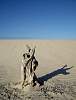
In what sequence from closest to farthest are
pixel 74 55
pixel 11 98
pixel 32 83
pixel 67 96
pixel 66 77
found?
1. pixel 11 98
2. pixel 67 96
3. pixel 32 83
4. pixel 66 77
5. pixel 74 55

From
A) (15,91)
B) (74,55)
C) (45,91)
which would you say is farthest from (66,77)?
(74,55)

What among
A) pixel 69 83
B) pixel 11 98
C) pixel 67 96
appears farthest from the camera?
pixel 69 83

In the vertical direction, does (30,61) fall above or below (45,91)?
above

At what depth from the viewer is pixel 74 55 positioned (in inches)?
998

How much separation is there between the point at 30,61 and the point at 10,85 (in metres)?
1.75

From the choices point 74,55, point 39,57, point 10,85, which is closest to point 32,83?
A: point 10,85

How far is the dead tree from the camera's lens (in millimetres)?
10601

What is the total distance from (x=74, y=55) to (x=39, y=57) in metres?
4.44

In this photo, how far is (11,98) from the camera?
935 cm

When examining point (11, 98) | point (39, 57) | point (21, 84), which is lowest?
point (11, 98)

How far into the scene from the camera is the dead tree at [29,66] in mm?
10601

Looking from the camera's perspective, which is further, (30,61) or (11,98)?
(30,61)

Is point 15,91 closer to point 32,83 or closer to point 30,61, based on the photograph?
point 32,83

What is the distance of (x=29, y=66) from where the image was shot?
35.2ft
